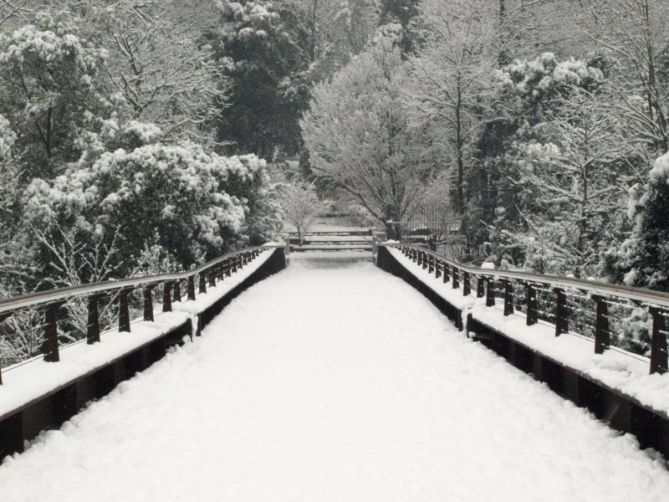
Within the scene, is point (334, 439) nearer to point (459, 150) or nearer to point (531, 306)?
point (531, 306)

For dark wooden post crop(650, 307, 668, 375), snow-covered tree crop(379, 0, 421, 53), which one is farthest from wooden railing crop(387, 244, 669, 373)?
snow-covered tree crop(379, 0, 421, 53)

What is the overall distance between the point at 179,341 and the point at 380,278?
1754 cm

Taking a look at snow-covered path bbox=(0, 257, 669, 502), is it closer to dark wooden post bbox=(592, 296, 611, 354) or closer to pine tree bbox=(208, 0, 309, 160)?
dark wooden post bbox=(592, 296, 611, 354)

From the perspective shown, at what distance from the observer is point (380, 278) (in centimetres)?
2878

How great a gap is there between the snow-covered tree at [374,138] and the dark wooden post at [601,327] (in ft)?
105

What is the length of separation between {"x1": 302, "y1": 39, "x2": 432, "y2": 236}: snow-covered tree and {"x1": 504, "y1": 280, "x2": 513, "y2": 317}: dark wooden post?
2818cm

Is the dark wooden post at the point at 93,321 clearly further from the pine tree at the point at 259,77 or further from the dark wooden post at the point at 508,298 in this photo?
the pine tree at the point at 259,77

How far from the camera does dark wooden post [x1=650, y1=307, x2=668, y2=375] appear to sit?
19.9 ft

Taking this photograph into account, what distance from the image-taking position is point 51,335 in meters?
7.13

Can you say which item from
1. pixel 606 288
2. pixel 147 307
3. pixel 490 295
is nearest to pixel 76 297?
pixel 147 307

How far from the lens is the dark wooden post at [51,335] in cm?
707

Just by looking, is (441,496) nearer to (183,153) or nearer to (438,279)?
(438,279)

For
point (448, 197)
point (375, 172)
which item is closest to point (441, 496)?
point (375, 172)

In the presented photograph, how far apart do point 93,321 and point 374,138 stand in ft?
106
